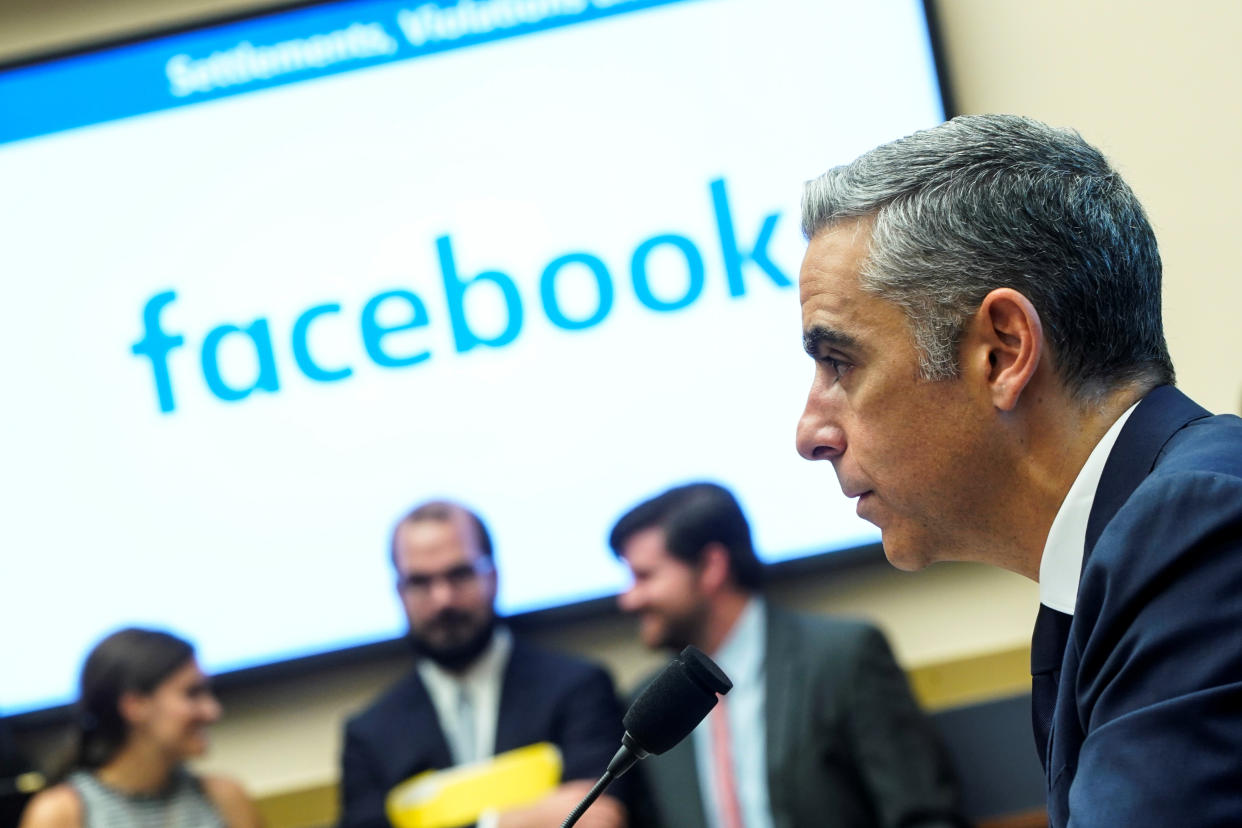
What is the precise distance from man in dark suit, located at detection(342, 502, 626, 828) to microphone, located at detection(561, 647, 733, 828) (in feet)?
6.23

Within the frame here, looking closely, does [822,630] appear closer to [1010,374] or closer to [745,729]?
[745,729]

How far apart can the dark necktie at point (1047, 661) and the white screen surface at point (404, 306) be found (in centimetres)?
240

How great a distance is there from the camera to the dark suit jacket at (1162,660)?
2.93ft

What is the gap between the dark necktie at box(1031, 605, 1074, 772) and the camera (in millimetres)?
1186

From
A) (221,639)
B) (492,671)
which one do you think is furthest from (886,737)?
(221,639)

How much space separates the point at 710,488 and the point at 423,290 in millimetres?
951

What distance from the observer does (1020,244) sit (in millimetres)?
1201

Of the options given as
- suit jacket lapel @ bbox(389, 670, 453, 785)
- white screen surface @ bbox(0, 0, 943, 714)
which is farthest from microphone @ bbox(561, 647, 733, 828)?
white screen surface @ bbox(0, 0, 943, 714)

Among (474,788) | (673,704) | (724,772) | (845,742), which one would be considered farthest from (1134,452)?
(474,788)

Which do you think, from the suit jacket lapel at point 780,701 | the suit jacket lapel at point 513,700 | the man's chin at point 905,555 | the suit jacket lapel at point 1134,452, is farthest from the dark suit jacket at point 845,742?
the suit jacket lapel at point 1134,452

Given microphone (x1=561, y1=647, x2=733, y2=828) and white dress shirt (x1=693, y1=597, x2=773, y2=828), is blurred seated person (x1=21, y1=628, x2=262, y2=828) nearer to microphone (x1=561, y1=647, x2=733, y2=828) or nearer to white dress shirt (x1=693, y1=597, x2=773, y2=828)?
white dress shirt (x1=693, y1=597, x2=773, y2=828)

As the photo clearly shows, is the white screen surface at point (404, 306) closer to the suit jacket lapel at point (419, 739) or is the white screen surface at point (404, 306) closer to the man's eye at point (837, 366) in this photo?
the suit jacket lapel at point (419, 739)

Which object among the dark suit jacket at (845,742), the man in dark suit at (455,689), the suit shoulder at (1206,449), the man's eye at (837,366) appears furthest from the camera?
the man in dark suit at (455,689)

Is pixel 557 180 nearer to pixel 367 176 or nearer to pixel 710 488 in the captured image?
pixel 367 176
